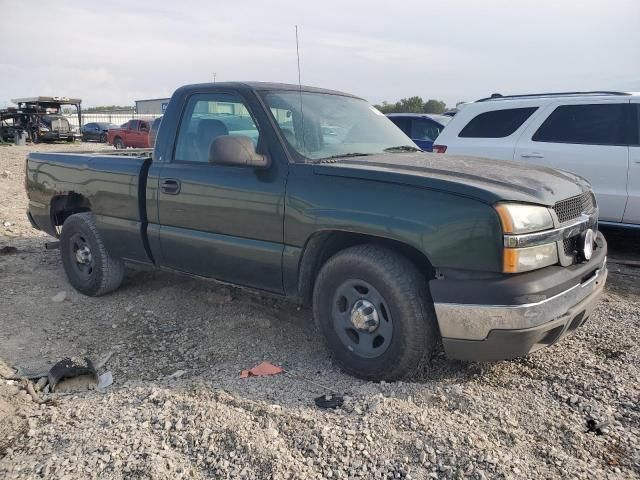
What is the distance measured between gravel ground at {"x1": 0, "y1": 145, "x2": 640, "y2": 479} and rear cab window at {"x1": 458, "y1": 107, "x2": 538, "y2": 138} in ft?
9.66

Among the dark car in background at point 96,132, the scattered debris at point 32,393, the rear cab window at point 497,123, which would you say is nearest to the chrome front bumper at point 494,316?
the scattered debris at point 32,393

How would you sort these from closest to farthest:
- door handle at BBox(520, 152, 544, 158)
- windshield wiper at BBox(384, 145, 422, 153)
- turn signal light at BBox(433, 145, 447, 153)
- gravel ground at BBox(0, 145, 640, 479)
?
gravel ground at BBox(0, 145, 640, 479) < windshield wiper at BBox(384, 145, 422, 153) < door handle at BBox(520, 152, 544, 158) < turn signal light at BBox(433, 145, 447, 153)

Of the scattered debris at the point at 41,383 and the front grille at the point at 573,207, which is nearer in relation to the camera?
the front grille at the point at 573,207

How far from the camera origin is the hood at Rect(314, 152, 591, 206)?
2959 millimetres

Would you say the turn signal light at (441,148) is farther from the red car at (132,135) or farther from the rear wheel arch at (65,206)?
the red car at (132,135)

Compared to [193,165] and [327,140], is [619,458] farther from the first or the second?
[193,165]

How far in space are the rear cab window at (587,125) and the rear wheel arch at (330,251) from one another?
161 inches

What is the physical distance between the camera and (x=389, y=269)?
3137 millimetres

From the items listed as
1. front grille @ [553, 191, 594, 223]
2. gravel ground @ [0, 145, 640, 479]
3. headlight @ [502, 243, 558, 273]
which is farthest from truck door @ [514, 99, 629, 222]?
headlight @ [502, 243, 558, 273]

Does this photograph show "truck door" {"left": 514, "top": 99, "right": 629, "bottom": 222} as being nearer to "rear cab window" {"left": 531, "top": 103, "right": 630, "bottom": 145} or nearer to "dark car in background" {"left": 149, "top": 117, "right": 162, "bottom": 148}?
"rear cab window" {"left": 531, "top": 103, "right": 630, "bottom": 145}

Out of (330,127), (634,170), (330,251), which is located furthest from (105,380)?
(634,170)

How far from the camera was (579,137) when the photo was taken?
639 centimetres

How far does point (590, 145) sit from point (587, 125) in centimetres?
26

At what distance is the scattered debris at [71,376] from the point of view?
11.7 feet
